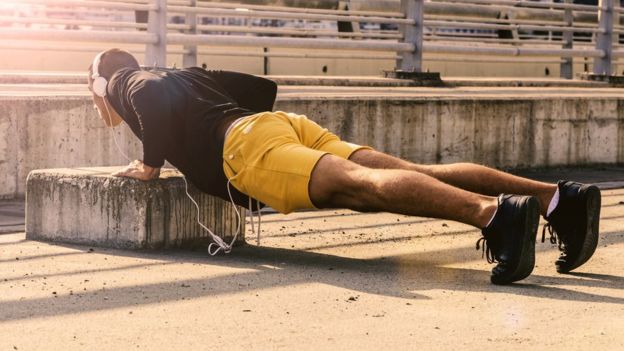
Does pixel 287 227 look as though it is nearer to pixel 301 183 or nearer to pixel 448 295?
pixel 301 183

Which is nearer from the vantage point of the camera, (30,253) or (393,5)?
(30,253)

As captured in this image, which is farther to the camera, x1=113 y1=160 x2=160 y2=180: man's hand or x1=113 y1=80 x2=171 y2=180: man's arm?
x1=113 y1=160 x2=160 y2=180: man's hand

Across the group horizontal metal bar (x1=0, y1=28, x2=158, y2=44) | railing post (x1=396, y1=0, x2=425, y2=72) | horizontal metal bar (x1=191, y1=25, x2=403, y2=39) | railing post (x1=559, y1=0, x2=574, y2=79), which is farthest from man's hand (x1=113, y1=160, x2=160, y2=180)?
railing post (x1=559, y1=0, x2=574, y2=79)

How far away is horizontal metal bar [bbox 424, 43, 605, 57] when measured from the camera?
13516 millimetres

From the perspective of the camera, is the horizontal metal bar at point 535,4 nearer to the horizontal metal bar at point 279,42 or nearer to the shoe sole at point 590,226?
the horizontal metal bar at point 279,42

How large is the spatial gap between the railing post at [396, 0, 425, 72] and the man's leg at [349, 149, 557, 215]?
6685 mm

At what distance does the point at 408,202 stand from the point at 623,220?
2.95 metres

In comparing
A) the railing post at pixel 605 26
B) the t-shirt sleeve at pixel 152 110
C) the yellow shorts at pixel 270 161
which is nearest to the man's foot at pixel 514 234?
the yellow shorts at pixel 270 161

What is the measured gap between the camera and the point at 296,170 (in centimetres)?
594

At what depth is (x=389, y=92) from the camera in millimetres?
11797

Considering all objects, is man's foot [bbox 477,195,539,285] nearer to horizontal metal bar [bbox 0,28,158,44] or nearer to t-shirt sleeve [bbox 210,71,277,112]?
t-shirt sleeve [bbox 210,71,277,112]

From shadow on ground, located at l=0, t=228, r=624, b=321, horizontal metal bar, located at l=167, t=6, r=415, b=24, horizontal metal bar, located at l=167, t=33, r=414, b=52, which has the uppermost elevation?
horizontal metal bar, located at l=167, t=6, r=415, b=24

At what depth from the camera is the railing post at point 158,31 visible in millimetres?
10477

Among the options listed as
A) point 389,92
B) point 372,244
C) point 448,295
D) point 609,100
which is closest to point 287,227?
point 372,244
